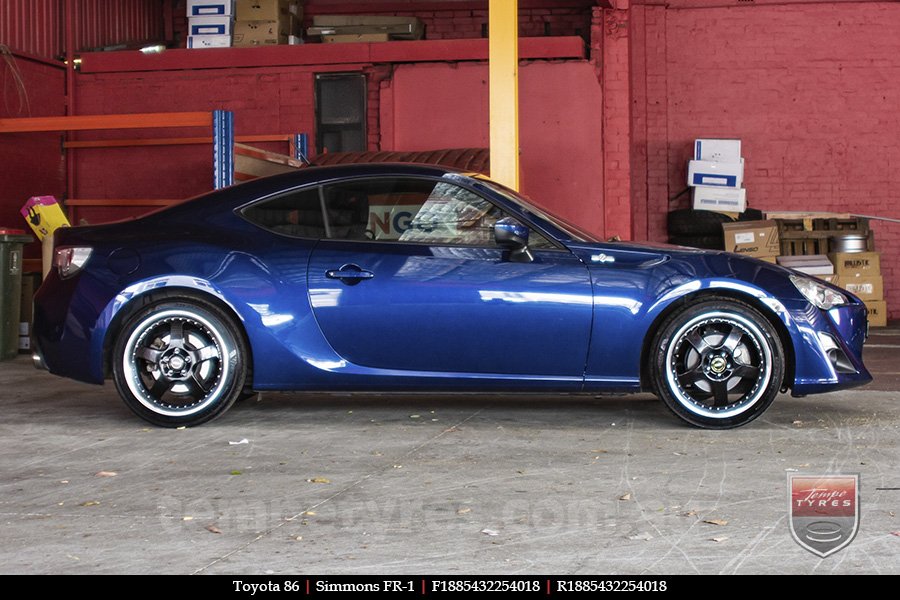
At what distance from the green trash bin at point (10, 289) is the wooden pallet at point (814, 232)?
8512 mm

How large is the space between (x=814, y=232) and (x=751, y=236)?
2.47 feet

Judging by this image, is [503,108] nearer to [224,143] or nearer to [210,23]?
[224,143]

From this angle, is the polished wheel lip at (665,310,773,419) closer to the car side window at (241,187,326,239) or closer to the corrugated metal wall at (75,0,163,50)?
the car side window at (241,187,326,239)

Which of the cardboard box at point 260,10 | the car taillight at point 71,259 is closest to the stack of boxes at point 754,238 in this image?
the cardboard box at point 260,10

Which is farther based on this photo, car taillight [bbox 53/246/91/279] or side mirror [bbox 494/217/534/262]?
car taillight [bbox 53/246/91/279]

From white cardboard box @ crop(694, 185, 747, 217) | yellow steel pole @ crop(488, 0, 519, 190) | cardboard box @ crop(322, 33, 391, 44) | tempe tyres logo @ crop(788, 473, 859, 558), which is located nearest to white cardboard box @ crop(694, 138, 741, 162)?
white cardboard box @ crop(694, 185, 747, 217)

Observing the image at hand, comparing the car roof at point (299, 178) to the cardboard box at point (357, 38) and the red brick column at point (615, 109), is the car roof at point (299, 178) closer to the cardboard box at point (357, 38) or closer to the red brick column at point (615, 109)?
the red brick column at point (615, 109)

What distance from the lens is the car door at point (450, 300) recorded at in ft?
18.9

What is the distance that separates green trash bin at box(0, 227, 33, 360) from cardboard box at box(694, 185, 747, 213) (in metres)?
8.15

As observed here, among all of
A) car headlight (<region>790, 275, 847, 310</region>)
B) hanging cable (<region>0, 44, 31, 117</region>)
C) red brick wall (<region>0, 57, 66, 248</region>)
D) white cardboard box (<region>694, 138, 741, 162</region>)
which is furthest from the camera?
white cardboard box (<region>694, 138, 741, 162</region>)

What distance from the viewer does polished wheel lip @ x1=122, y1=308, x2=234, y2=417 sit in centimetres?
591

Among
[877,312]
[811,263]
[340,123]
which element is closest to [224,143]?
[340,123]

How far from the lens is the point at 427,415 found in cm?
642
